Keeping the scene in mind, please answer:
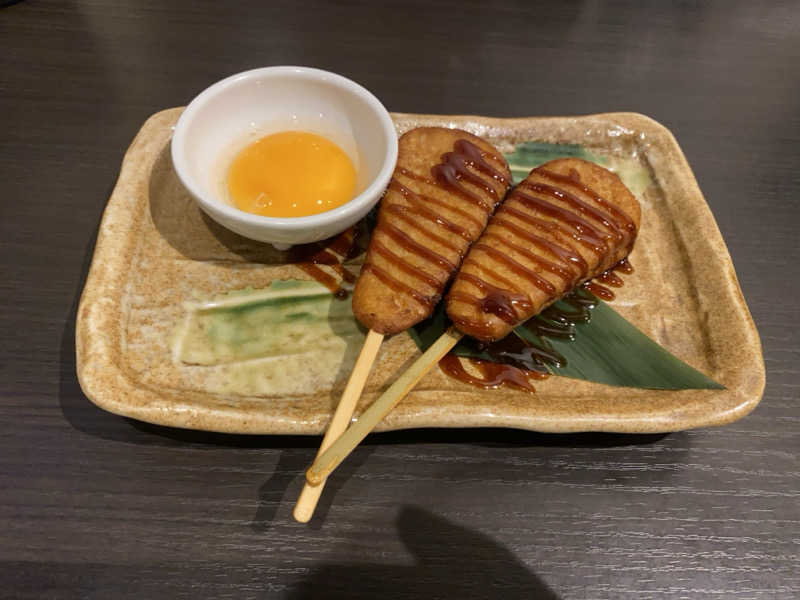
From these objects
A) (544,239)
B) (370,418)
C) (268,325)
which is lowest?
(268,325)

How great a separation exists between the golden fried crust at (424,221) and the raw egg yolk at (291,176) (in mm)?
297

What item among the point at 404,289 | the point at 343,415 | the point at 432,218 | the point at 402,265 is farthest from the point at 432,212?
the point at 343,415

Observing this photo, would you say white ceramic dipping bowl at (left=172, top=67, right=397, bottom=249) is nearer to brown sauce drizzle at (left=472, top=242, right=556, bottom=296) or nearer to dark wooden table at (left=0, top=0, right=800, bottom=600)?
brown sauce drizzle at (left=472, top=242, right=556, bottom=296)

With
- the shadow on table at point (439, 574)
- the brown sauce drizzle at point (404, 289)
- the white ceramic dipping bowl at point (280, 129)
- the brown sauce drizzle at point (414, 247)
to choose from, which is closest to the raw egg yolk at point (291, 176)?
the white ceramic dipping bowl at point (280, 129)

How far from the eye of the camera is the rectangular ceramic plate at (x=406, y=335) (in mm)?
2051

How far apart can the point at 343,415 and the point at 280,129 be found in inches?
64.8

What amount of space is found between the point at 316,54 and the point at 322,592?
3.90 metres

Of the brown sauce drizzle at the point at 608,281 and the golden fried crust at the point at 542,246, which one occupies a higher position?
the golden fried crust at the point at 542,246

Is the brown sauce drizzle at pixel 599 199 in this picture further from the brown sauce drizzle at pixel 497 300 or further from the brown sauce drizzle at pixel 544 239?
the brown sauce drizzle at pixel 497 300

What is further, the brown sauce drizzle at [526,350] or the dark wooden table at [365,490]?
the brown sauce drizzle at [526,350]

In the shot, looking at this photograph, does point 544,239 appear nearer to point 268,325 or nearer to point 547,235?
point 547,235

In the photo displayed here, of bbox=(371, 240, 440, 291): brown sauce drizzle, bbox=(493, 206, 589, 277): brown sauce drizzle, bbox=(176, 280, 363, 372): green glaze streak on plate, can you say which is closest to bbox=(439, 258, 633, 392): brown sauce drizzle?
bbox=(371, 240, 440, 291): brown sauce drizzle

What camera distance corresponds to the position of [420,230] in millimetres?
2348

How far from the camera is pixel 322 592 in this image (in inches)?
74.2
